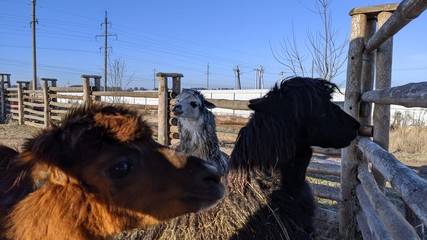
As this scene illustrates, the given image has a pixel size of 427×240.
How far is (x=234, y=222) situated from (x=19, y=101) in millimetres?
19224

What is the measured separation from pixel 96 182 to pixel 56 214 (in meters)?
0.25

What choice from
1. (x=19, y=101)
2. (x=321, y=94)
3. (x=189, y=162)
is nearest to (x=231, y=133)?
(x=321, y=94)

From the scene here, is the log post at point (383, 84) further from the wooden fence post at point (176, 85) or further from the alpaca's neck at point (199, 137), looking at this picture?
the wooden fence post at point (176, 85)

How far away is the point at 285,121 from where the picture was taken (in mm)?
2883

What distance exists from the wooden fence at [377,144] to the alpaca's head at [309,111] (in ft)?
0.89

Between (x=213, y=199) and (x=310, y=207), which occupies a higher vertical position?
(x=213, y=199)

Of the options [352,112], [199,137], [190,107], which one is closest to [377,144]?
[352,112]

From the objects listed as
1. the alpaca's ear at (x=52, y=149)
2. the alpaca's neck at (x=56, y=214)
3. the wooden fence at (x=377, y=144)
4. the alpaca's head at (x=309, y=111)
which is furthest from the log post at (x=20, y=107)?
the alpaca's ear at (x=52, y=149)

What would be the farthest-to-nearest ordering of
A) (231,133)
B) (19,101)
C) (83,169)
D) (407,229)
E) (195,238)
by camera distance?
1. (19,101)
2. (231,133)
3. (195,238)
4. (407,229)
5. (83,169)

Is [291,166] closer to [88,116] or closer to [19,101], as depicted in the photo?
[88,116]

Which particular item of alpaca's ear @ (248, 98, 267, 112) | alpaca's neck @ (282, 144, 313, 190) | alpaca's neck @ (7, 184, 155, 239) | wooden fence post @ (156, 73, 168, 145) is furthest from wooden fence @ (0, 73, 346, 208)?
alpaca's neck @ (282, 144, 313, 190)

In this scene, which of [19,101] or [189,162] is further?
[19,101]

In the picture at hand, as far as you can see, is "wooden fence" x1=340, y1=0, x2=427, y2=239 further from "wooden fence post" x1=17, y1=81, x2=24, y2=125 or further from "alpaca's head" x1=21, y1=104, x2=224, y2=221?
"wooden fence post" x1=17, y1=81, x2=24, y2=125

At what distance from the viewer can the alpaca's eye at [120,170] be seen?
1805mm
